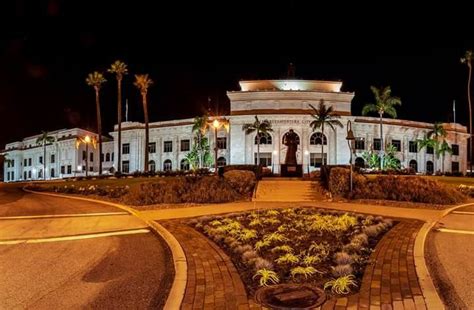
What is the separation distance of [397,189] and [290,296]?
16.9m

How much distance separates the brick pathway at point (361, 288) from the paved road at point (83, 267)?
530 mm

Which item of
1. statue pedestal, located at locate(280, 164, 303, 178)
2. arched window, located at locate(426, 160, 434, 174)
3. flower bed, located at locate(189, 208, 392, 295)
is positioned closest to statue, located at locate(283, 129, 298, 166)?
statue pedestal, located at locate(280, 164, 303, 178)

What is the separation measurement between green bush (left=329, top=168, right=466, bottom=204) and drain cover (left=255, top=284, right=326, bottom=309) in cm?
1545

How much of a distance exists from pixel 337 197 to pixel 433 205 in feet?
17.6

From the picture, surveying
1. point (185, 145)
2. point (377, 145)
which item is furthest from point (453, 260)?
point (185, 145)

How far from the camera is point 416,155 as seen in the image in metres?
73.0

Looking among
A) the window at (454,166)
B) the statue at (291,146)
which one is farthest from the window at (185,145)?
the window at (454,166)

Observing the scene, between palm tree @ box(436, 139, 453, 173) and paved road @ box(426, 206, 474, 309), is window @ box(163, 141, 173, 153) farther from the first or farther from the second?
paved road @ box(426, 206, 474, 309)

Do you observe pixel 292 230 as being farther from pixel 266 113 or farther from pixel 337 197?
pixel 266 113

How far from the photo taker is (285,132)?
6494 cm

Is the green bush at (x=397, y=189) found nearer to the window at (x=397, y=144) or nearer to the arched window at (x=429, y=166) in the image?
the window at (x=397, y=144)

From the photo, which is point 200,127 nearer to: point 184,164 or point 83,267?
point 184,164

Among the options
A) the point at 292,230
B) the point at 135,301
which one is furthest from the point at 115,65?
the point at 135,301

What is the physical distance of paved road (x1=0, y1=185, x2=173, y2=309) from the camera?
19.6ft
